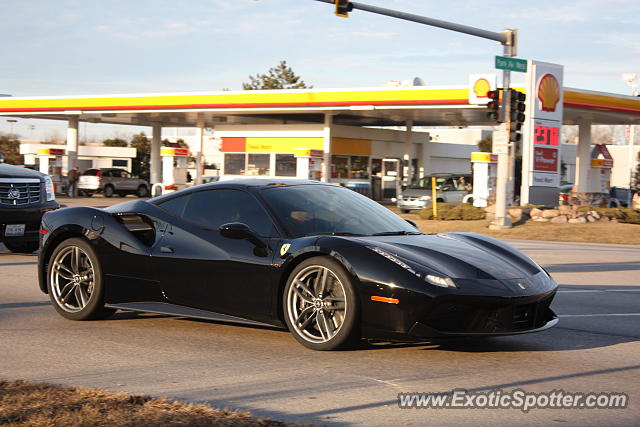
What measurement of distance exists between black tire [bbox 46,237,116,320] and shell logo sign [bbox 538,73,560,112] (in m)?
25.1

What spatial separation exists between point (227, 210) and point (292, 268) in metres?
0.96

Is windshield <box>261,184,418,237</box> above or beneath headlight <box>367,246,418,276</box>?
above

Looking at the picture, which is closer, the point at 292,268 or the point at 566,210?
the point at 292,268

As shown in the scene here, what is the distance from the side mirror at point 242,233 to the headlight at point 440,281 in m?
1.42

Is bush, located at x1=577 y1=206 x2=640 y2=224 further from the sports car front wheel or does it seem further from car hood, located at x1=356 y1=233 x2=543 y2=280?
the sports car front wheel

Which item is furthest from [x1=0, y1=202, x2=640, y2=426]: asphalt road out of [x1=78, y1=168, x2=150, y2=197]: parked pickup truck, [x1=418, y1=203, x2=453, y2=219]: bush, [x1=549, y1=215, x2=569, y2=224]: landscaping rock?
[x1=78, y1=168, x2=150, y2=197]: parked pickup truck

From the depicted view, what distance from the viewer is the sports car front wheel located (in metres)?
6.04

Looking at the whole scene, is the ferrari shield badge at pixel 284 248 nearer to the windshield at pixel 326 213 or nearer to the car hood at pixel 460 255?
the windshield at pixel 326 213

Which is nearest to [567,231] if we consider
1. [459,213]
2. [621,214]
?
[621,214]

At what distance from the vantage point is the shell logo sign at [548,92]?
30234mm

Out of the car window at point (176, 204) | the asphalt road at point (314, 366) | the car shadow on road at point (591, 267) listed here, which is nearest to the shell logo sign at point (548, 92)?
the car shadow on road at point (591, 267)

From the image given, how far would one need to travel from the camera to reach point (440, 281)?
19.1 feet

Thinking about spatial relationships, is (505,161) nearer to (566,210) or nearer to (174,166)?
(566,210)

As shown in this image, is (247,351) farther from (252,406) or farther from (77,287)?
(77,287)
